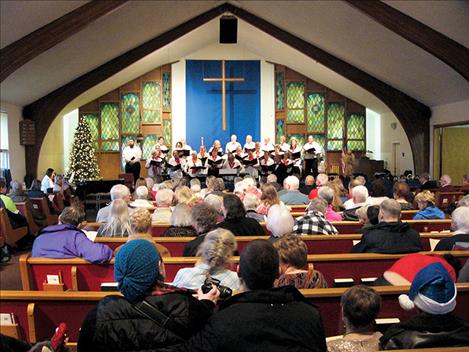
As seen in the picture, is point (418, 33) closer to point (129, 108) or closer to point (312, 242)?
point (312, 242)

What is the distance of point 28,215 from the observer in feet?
26.0

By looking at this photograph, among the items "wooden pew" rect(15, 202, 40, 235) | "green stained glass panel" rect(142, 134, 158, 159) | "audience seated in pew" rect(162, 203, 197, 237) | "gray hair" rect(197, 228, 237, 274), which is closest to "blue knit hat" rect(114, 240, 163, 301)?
"gray hair" rect(197, 228, 237, 274)

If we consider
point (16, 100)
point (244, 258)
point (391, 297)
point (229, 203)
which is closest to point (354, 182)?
point (229, 203)

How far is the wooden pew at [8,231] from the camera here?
6.74m

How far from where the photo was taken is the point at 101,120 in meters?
16.2

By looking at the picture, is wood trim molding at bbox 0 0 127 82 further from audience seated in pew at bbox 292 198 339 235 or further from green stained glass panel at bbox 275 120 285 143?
green stained glass panel at bbox 275 120 285 143

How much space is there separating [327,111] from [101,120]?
6822mm

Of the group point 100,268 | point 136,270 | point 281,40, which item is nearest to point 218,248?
point 136,270

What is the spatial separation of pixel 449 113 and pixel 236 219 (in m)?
9.85

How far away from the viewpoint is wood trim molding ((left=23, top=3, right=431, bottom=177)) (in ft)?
42.5

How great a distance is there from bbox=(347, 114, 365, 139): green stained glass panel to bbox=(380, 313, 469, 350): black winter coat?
590 inches

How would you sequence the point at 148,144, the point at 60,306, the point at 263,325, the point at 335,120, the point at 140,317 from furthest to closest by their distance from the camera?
the point at 335,120, the point at 148,144, the point at 60,306, the point at 140,317, the point at 263,325

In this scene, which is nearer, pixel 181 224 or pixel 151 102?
pixel 181 224

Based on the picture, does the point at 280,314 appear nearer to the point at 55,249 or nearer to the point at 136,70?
the point at 55,249
